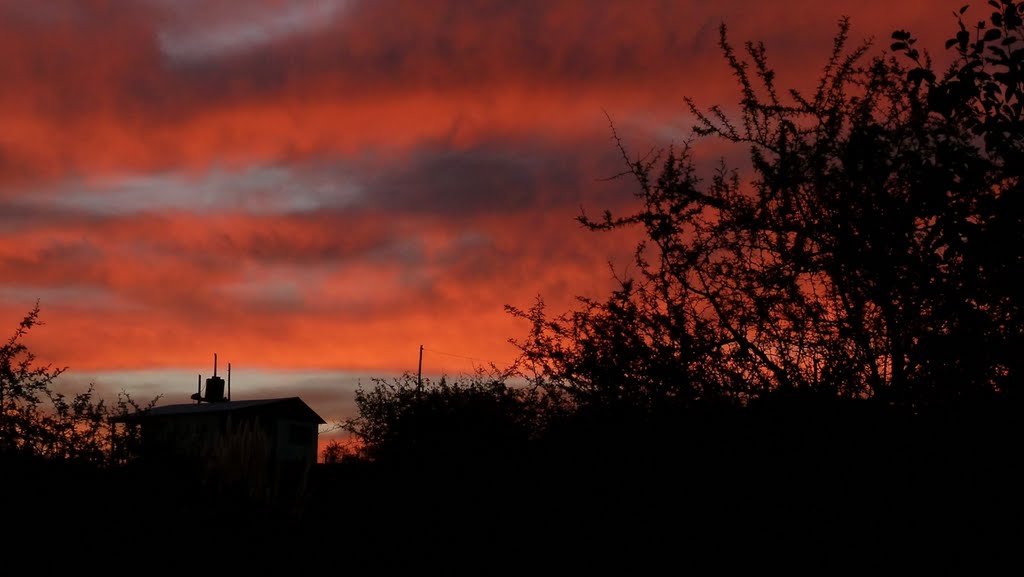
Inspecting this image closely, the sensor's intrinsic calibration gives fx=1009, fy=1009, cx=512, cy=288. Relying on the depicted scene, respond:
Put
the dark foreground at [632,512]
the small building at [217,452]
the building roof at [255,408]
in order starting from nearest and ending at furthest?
the dark foreground at [632,512], the small building at [217,452], the building roof at [255,408]

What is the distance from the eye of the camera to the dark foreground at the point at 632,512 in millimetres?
6121

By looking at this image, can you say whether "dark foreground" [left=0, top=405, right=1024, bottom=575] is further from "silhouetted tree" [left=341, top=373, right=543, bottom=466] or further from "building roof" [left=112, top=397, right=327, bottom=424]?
"building roof" [left=112, top=397, right=327, bottom=424]

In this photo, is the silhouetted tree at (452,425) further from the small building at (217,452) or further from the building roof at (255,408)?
the building roof at (255,408)

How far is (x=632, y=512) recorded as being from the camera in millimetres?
7203

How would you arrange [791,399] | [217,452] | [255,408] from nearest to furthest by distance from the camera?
[791,399]
[217,452]
[255,408]

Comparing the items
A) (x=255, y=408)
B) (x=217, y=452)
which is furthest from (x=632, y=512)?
(x=255, y=408)

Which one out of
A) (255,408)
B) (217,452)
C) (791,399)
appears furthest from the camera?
(255,408)

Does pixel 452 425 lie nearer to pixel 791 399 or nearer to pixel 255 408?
pixel 791 399

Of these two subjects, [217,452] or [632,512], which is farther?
[217,452]

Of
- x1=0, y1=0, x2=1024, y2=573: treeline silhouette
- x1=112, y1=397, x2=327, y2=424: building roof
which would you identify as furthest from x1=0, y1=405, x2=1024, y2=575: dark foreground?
x1=112, y1=397, x2=327, y2=424: building roof

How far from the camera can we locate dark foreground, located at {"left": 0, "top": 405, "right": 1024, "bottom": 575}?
20.1ft

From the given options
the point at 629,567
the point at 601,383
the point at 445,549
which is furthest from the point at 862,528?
the point at 445,549

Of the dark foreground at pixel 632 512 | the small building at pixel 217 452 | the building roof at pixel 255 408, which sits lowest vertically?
the dark foreground at pixel 632 512

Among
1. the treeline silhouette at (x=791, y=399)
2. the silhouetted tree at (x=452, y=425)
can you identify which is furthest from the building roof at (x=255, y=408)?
the treeline silhouette at (x=791, y=399)
